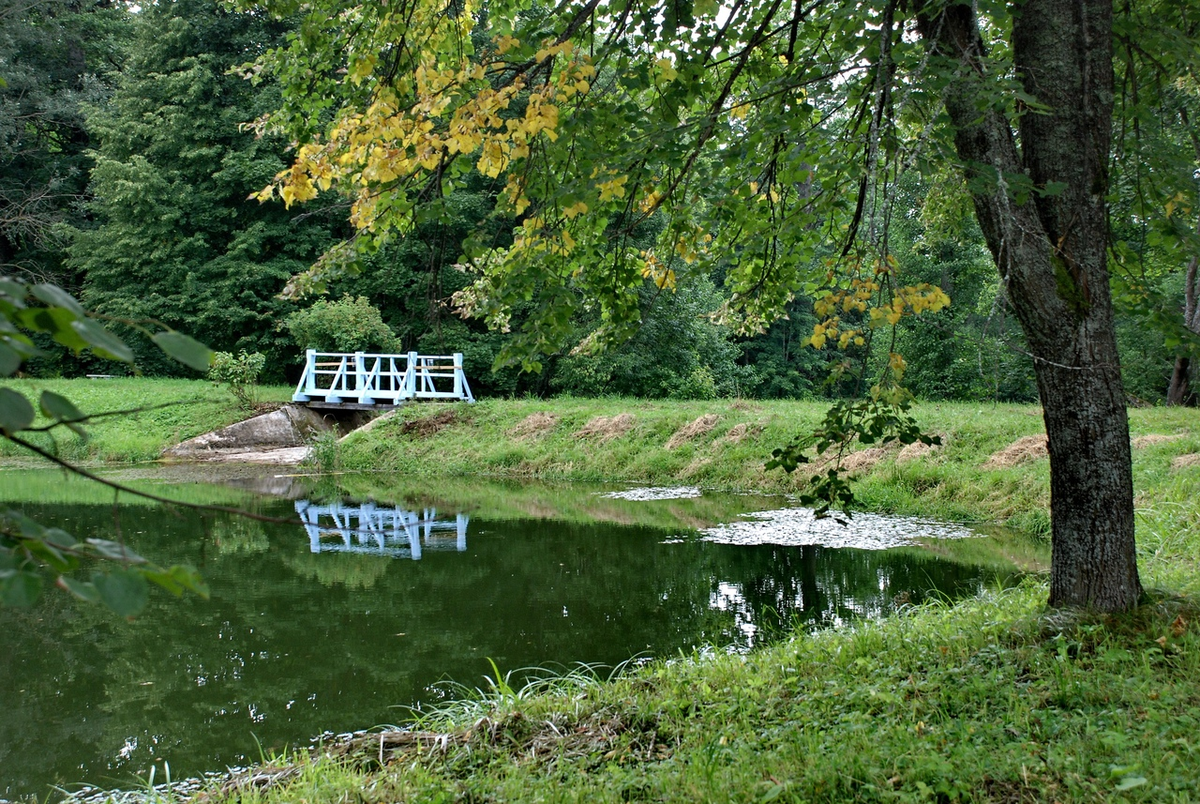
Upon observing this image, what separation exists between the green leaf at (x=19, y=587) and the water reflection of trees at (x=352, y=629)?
11.1 ft

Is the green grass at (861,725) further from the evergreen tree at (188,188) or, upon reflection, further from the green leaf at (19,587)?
the evergreen tree at (188,188)

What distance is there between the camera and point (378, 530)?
388 inches

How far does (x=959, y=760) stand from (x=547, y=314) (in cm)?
223

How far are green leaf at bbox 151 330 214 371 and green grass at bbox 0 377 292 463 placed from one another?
14.4m

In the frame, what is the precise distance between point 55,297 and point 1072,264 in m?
3.71

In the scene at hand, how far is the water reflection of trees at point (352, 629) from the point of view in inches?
174

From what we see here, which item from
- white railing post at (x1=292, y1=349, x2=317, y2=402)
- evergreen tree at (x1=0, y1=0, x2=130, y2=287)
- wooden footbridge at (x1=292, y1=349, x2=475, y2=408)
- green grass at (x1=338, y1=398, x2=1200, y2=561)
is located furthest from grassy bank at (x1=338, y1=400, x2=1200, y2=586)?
evergreen tree at (x1=0, y1=0, x2=130, y2=287)

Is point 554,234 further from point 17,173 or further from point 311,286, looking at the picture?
point 17,173

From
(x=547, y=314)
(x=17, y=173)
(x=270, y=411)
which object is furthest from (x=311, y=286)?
(x=17, y=173)

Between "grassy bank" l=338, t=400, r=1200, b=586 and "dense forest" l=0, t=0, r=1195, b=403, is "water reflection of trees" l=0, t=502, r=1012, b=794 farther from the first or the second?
"dense forest" l=0, t=0, r=1195, b=403

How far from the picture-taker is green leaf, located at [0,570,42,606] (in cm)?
108

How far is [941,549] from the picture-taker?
8.09 m

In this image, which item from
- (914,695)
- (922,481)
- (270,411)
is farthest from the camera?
(270,411)

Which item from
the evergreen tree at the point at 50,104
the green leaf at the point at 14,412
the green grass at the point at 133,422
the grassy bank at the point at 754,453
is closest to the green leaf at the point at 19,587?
the green leaf at the point at 14,412
